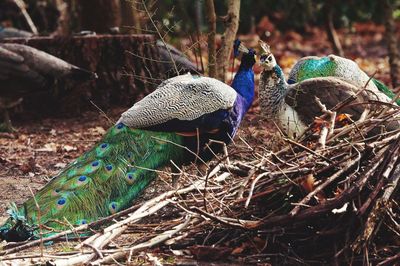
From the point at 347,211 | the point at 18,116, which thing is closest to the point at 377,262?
the point at 347,211

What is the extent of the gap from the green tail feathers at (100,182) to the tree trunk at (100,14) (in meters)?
5.72

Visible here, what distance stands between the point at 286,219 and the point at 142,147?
162 cm

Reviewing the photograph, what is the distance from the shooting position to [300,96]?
250 inches

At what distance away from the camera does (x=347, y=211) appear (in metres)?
4.31

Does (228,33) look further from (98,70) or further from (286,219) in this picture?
(286,219)

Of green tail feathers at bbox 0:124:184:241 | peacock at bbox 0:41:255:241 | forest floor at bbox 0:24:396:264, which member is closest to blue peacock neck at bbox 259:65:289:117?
forest floor at bbox 0:24:396:264

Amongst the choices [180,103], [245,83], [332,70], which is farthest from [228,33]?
[180,103]

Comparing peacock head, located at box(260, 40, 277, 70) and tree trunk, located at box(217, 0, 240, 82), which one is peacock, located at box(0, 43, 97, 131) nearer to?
tree trunk, located at box(217, 0, 240, 82)

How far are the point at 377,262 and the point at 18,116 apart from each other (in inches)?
227

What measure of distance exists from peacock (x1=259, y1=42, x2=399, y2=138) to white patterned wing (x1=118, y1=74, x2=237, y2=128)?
0.56 m

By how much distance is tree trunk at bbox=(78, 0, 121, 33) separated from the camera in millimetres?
11305

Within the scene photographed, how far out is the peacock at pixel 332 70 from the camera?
6.94 metres

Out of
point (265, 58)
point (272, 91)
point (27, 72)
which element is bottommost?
point (27, 72)

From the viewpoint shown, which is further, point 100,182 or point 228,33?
point 228,33
